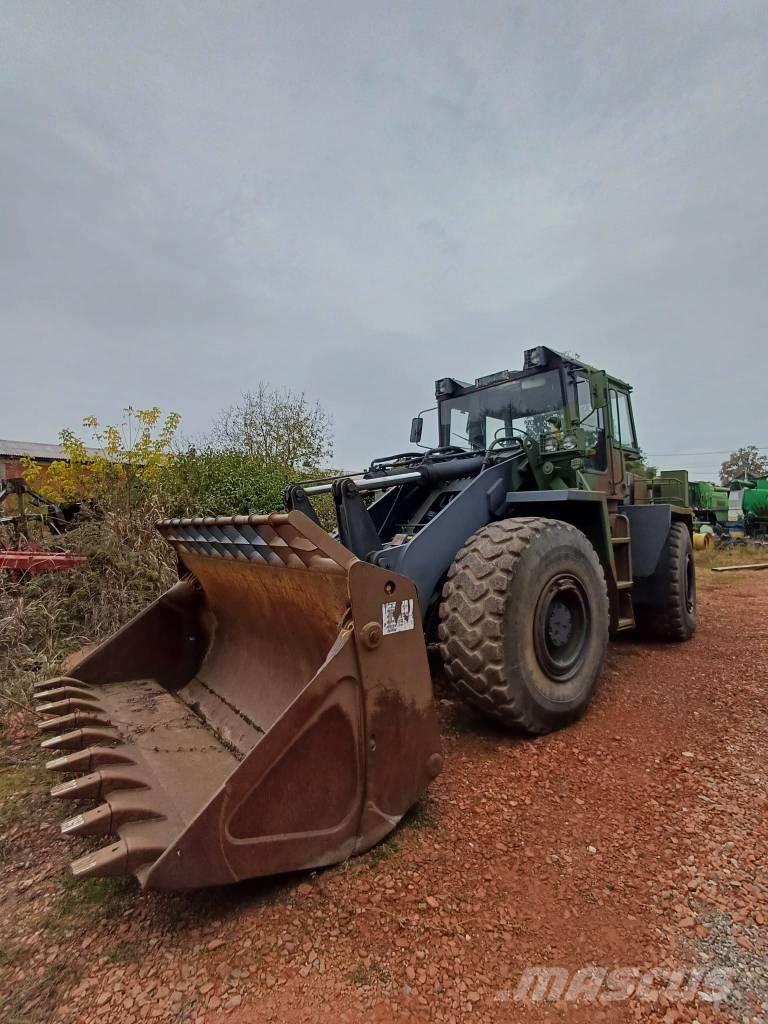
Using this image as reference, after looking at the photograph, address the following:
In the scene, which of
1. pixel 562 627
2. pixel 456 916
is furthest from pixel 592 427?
pixel 456 916

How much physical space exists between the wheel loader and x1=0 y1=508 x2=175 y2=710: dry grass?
141 centimetres

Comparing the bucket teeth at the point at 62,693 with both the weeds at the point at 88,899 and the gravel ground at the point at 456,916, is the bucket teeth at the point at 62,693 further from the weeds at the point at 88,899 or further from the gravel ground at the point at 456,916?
the weeds at the point at 88,899

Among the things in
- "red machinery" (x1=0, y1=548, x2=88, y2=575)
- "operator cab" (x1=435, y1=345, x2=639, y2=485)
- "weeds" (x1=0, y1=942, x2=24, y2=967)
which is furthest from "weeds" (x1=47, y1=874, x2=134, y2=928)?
"red machinery" (x1=0, y1=548, x2=88, y2=575)

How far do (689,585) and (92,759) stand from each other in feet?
19.3

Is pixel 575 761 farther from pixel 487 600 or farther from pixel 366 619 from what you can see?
pixel 366 619

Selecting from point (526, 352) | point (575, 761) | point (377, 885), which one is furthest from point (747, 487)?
point (377, 885)

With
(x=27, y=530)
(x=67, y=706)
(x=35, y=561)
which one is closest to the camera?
(x=67, y=706)

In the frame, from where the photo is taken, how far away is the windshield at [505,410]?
4.80 m

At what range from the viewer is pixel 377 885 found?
2.03 m

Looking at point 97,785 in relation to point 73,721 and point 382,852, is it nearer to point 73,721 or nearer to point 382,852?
point 73,721

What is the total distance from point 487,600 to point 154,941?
1975 mm

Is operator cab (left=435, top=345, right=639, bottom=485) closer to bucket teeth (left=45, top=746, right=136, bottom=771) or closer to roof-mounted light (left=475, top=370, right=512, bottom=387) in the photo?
roof-mounted light (left=475, top=370, right=512, bottom=387)

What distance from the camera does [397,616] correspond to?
233cm

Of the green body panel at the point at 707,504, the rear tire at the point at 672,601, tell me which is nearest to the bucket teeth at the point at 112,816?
the rear tire at the point at 672,601
